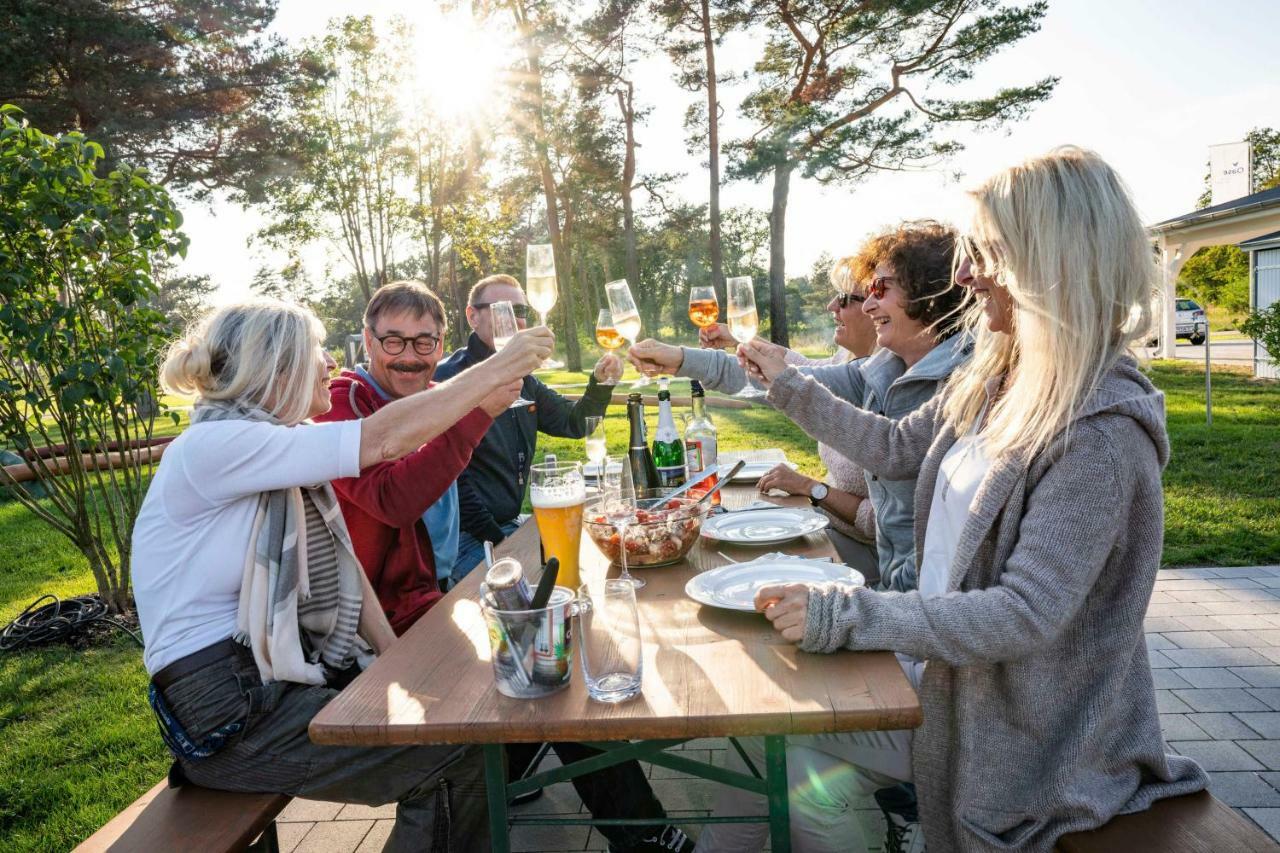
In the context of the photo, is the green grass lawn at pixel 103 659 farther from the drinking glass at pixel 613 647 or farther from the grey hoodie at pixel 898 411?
the grey hoodie at pixel 898 411

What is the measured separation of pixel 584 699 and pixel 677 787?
1.85m

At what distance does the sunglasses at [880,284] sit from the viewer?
265 cm

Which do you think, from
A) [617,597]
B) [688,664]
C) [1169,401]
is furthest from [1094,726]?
[1169,401]

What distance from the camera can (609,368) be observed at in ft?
11.0

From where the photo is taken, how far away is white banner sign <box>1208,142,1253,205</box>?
65.5 ft

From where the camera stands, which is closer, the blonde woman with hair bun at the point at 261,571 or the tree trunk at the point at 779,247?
the blonde woman with hair bun at the point at 261,571

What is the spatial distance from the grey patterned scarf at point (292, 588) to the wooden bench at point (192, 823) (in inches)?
10.5

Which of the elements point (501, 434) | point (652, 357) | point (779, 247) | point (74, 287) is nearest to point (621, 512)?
point (652, 357)

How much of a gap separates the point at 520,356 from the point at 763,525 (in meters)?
0.89

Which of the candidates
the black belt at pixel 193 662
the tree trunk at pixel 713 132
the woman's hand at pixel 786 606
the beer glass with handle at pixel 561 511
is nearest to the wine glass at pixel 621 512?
the beer glass with handle at pixel 561 511

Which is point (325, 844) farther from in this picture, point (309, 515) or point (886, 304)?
point (886, 304)

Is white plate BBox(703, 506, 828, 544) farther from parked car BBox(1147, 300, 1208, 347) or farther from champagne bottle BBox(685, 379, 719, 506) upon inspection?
parked car BBox(1147, 300, 1208, 347)

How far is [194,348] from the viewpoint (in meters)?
2.06

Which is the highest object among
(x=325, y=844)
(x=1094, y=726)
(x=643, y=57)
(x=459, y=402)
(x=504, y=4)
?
(x=504, y=4)
